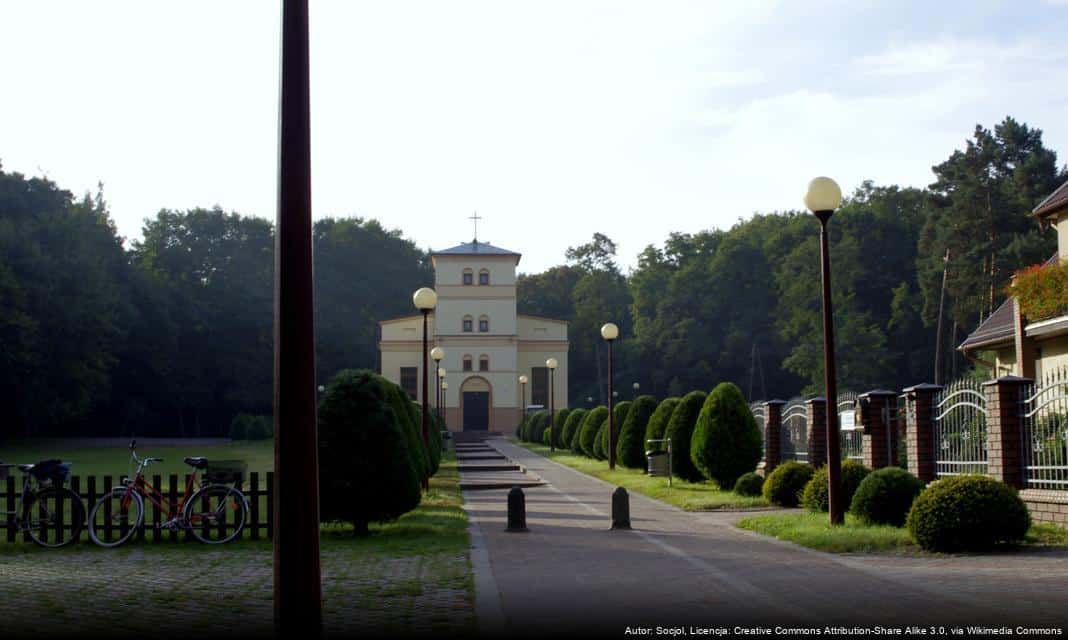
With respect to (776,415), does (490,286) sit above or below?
above

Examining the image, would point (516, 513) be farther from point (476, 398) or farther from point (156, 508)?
point (476, 398)

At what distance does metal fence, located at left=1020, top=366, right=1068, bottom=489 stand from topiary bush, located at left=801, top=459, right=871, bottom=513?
224 cm

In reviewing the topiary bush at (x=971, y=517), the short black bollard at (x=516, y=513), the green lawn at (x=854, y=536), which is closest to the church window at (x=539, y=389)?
the short black bollard at (x=516, y=513)

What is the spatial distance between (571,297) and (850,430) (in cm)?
8253

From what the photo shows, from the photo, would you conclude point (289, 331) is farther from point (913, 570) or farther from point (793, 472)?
point (793, 472)

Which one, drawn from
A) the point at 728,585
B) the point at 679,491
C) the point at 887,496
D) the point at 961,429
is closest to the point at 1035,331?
the point at 679,491

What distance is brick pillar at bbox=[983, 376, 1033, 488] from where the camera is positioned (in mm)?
13469

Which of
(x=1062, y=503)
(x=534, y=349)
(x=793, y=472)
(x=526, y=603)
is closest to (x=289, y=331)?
(x=526, y=603)

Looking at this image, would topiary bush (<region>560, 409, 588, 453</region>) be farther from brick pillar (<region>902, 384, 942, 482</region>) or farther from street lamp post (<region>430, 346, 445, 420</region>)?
brick pillar (<region>902, 384, 942, 482</region>)

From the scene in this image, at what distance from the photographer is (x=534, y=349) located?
265ft

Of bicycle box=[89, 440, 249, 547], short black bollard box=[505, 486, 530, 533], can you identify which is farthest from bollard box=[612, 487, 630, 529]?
bicycle box=[89, 440, 249, 547]

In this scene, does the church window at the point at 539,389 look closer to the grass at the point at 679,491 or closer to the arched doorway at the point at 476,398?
the arched doorway at the point at 476,398

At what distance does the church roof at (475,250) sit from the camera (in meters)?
78.6

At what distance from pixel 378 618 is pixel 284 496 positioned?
2.24m
